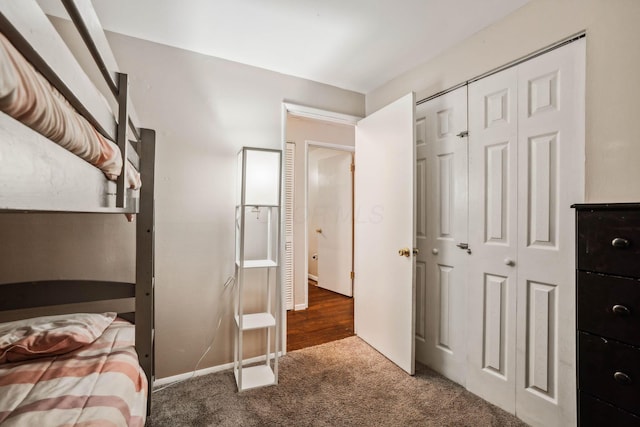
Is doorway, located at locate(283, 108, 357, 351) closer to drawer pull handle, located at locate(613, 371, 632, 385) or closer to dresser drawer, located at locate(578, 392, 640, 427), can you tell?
dresser drawer, located at locate(578, 392, 640, 427)

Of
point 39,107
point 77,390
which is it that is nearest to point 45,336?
point 77,390

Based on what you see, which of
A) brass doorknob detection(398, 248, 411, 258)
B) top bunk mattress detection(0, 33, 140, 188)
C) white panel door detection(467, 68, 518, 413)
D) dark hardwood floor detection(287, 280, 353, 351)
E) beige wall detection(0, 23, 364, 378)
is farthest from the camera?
dark hardwood floor detection(287, 280, 353, 351)

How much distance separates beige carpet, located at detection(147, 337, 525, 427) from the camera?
1676 mm

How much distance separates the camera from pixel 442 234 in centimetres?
219

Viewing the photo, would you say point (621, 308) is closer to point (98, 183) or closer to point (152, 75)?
point (98, 183)

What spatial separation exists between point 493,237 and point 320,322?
2032mm

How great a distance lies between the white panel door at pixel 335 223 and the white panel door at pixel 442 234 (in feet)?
6.20

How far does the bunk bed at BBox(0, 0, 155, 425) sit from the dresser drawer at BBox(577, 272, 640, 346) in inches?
68.4

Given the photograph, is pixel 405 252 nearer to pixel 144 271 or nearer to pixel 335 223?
pixel 144 271

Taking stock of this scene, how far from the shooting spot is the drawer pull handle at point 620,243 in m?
1.10

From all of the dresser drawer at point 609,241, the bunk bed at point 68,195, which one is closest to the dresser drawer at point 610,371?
the dresser drawer at point 609,241

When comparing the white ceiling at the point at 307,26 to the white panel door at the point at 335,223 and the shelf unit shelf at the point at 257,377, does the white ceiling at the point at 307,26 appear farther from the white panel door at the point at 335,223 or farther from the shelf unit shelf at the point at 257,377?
the shelf unit shelf at the point at 257,377

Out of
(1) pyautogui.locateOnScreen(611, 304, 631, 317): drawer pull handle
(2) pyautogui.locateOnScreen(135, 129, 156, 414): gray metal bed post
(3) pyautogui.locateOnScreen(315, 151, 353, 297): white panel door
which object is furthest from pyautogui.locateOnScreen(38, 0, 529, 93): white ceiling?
Result: (3) pyautogui.locateOnScreen(315, 151, 353, 297): white panel door

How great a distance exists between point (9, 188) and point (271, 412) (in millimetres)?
1761
